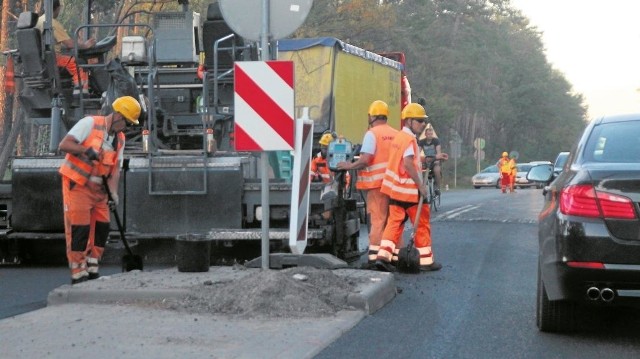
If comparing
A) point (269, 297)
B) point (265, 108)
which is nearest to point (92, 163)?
point (265, 108)

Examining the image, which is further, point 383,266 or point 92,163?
point 383,266

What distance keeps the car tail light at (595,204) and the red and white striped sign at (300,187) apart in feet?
11.6

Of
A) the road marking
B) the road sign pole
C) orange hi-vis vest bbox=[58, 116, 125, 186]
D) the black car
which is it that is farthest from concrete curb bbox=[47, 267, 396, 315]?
the road marking

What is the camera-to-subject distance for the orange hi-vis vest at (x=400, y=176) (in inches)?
496

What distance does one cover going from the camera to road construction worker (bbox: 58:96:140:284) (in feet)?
36.9

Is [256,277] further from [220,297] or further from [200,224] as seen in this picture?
[200,224]

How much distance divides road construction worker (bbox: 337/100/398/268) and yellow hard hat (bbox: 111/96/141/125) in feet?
8.01

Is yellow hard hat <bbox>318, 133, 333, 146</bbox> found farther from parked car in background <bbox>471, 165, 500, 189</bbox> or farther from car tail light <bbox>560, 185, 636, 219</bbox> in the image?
parked car in background <bbox>471, 165, 500, 189</bbox>

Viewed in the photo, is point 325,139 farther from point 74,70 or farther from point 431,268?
point 431,268

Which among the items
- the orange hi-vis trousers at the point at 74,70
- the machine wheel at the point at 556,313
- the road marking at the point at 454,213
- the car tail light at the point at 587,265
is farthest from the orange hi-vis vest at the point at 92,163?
the road marking at the point at 454,213

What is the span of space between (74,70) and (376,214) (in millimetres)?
3645

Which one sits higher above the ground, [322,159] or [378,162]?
[378,162]

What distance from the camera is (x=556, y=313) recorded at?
8336 mm

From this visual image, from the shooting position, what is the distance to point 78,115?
1362 cm
